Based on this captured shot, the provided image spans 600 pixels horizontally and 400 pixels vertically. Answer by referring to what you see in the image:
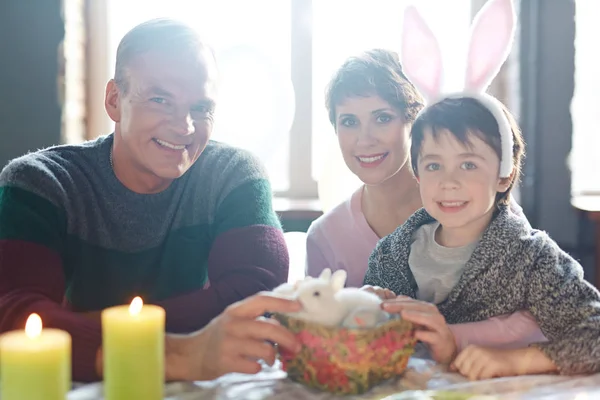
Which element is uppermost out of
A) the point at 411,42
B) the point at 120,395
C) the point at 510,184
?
the point at 411,42

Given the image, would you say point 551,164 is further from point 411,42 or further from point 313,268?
point 411,42

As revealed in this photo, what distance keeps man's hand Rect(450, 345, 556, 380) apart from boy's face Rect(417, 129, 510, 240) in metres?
0.26

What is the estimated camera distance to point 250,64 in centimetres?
211

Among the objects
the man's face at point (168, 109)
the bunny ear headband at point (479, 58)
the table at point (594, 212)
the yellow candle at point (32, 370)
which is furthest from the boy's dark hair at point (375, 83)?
the table at point (594, 212)

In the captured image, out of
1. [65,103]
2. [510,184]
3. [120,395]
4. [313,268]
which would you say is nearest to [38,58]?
[65,103]

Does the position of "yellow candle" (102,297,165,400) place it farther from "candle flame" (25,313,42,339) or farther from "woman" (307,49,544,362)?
"woman" (307,49,544,362)

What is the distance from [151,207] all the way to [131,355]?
0.68m

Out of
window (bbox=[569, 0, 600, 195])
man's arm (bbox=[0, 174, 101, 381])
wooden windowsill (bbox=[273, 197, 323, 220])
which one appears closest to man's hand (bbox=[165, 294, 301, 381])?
man's arm (bbox=[0, 174, 101, 381])

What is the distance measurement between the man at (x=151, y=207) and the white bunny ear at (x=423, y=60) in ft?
1.23

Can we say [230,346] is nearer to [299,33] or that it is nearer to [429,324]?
[429,324]

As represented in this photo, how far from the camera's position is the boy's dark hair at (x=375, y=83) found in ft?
4.63

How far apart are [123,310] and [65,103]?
7.25 ft

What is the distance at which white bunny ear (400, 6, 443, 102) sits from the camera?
1.15 meters

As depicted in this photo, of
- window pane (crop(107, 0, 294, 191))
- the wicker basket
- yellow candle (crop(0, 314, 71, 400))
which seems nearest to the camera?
yellow candle (crop(0, 314, 71, 400))
